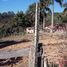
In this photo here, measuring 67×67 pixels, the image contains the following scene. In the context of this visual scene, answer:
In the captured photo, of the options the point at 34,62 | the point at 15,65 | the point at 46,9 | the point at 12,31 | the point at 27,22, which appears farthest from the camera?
the point at 27,22

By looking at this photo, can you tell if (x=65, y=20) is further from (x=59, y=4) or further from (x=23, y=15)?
(x=59, y=4)

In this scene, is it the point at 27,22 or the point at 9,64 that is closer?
the point at 9,64

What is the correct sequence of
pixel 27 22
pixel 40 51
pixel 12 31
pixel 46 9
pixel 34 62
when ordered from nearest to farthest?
pixel 34 62 → pixel 40 51 → pixel 46 9 → pixel 12 31 → pixel 27 22

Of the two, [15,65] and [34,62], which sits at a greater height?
[34,62]

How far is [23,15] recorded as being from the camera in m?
65.7

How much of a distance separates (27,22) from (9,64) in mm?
51356

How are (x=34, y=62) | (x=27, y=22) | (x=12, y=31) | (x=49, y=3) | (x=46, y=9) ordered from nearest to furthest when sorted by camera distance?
(x=34, y=62) < (x=49, y=3) < (x=46, y=9) < (x=12, y=31) < (x=27, y=22)

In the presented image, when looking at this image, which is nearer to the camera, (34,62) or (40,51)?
(34,62)

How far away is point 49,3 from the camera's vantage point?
48.2m

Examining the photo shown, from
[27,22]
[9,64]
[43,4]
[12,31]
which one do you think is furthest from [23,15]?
[9,64]

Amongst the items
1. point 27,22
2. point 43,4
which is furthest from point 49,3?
point 27,22

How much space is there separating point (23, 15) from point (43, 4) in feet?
56.6

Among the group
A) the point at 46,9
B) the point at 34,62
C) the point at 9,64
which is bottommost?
the point at 9,64

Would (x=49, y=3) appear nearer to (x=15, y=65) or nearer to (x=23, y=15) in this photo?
(x=23, y=15)
